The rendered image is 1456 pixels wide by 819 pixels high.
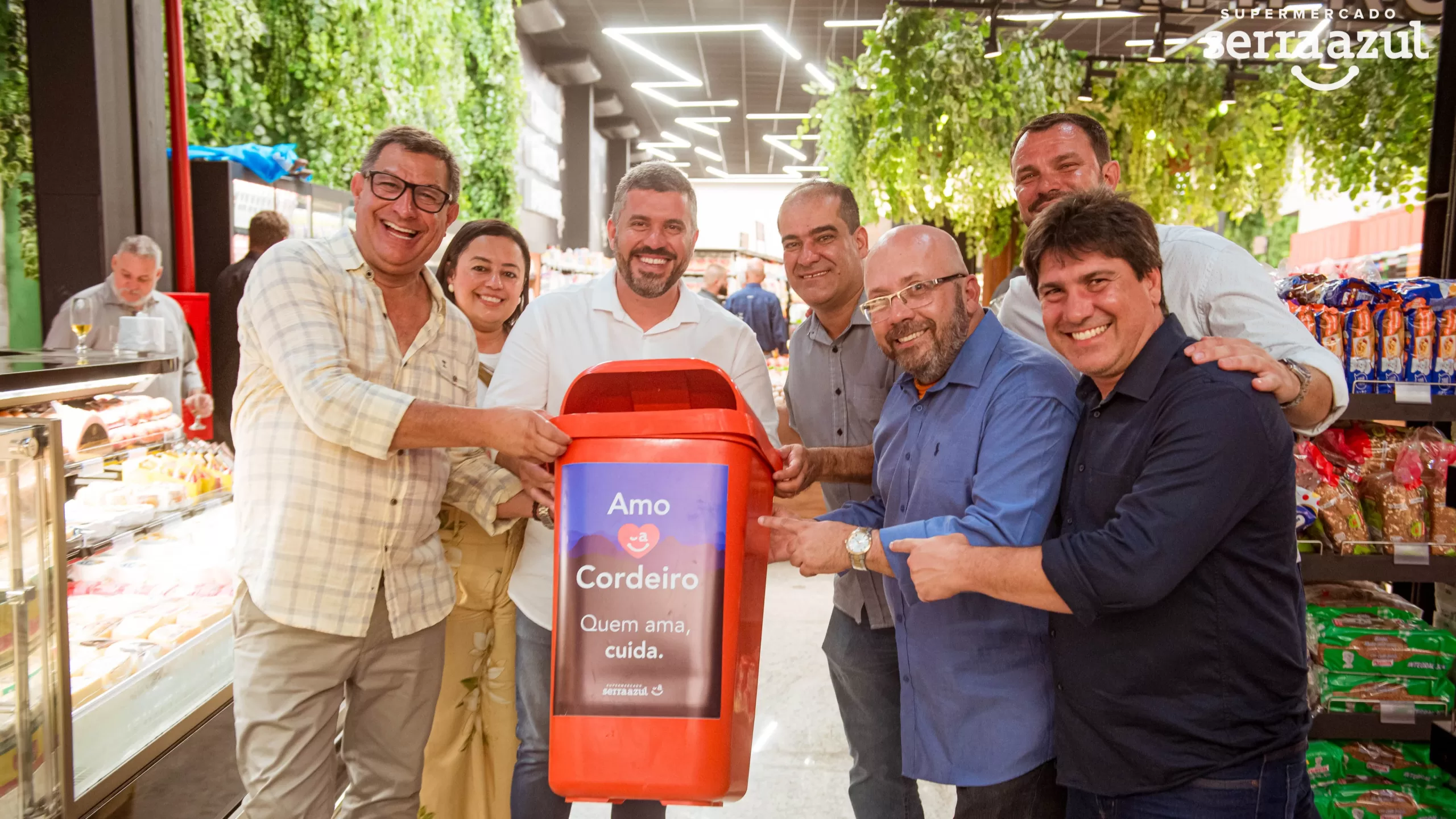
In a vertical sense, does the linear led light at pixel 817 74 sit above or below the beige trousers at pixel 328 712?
above

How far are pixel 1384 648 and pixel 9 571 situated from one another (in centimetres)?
331

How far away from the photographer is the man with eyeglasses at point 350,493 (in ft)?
Result: 5.68

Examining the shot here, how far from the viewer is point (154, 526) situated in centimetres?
256

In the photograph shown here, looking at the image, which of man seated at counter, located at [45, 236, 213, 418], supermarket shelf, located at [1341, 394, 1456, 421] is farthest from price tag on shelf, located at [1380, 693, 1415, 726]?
man seated at counter, located at [45, 236, 213, 418]

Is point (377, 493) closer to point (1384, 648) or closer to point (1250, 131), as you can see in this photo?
point (1384, 648)

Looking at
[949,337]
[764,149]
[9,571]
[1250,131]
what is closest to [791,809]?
[949,337]

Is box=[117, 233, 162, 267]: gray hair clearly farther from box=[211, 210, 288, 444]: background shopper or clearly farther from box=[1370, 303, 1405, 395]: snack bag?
box=[1370, 303, 1405, 395]: snack bag

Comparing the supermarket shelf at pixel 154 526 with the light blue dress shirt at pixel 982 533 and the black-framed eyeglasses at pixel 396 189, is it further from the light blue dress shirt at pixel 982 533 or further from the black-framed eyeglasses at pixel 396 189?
the light blue dress shirt at pixel 982 533

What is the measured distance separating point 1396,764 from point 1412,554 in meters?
0.63

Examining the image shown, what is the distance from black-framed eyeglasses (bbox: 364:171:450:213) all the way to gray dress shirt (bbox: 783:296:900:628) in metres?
1.00

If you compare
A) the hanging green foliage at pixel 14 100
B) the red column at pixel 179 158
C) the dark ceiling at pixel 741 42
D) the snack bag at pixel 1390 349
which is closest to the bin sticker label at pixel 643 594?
the snack bag at pixel 1390 349

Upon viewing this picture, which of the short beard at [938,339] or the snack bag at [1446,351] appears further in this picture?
the snack bag at [1446,351]

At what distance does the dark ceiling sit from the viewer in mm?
10242

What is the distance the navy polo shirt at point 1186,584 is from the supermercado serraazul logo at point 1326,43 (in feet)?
14.0
